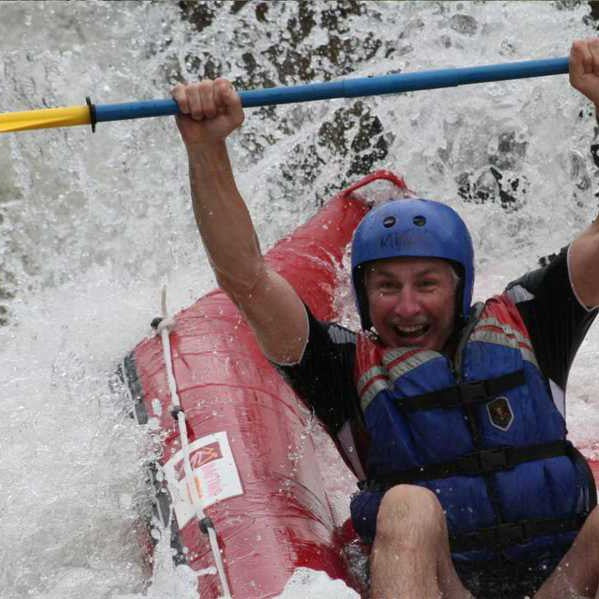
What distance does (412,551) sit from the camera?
264cm

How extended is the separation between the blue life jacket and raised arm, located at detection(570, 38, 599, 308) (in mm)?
204

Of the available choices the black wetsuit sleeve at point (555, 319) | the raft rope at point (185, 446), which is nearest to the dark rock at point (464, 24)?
the raft rope at point (185, 446)

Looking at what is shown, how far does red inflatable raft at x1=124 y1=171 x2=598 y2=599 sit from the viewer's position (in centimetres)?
285

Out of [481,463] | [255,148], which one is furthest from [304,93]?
[255,148]

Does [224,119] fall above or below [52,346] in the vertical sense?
below

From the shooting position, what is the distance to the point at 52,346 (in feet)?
14.4

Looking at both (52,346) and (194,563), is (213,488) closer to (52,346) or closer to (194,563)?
(194,563)

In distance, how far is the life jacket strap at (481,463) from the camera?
2863 mm

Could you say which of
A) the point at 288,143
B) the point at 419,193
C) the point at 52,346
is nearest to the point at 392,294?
the point at 52,346

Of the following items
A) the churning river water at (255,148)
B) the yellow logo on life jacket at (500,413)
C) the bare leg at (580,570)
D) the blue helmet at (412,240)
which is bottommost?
the bare leg at (580,570)

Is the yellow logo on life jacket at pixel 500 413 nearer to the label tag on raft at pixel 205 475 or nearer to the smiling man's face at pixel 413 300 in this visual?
the smiling man's face at pixel 413 300

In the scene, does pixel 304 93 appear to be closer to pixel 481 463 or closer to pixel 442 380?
pixel 442 380

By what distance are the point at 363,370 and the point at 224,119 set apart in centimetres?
72

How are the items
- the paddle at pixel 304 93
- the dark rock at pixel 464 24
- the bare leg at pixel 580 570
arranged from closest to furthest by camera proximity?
the bare leg at pixel 580 570 → the paddle at pixel 304 93 → the dark rock at pixel 464 24
